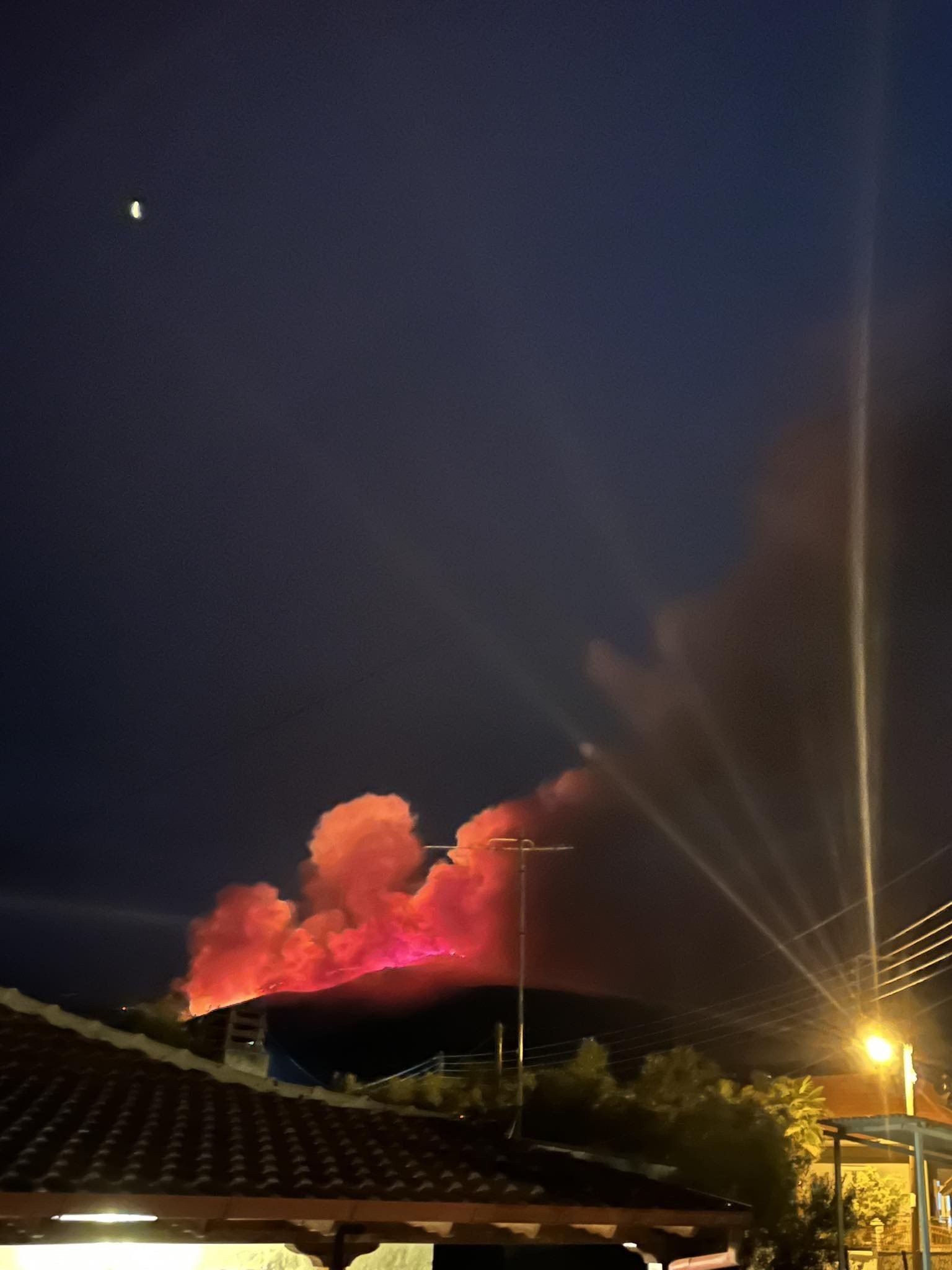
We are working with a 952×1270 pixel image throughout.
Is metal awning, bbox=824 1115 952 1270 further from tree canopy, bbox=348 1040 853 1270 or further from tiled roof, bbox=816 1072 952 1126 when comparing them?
tiled roof, bbox=816 1072 952 1126

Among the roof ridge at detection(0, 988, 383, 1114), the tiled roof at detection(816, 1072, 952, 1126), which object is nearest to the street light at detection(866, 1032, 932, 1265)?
A: the roof ridge at detection(0, 988, 383, 1114)

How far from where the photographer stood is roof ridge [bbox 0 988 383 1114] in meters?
13.3

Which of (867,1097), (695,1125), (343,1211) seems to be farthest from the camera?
(867,1097)

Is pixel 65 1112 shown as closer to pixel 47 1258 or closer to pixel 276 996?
pixel 47 1258

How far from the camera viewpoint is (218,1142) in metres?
10.1

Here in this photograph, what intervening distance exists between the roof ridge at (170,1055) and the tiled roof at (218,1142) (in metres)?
0.02

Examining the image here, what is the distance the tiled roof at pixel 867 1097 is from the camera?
43.0 meters

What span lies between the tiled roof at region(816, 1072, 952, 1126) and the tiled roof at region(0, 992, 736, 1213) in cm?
3586

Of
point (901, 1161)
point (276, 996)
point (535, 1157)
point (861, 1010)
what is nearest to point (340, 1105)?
point (535, 1157)

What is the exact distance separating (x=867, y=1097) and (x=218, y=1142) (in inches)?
1762

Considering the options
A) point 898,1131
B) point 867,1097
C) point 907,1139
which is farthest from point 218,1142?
point 867,1097

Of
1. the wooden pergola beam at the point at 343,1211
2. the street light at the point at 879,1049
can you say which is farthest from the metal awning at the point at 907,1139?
the street light at the point at 879,1049

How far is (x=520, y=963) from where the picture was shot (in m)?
27.5

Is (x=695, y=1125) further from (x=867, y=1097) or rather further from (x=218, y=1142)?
(x=867, y=1097)
